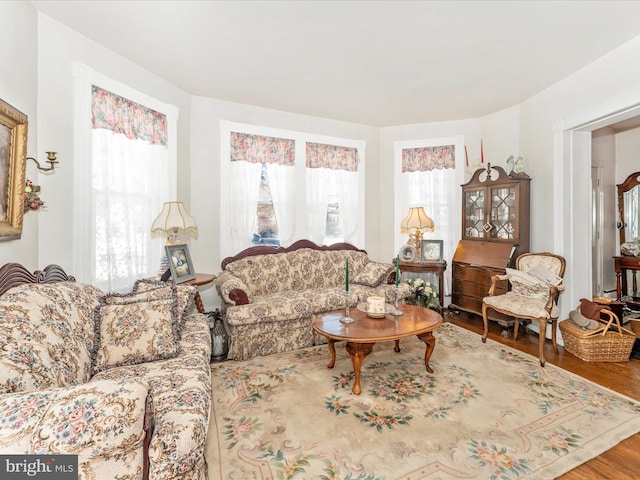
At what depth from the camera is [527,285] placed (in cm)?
325

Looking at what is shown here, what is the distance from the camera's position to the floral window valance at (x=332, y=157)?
4449 mm

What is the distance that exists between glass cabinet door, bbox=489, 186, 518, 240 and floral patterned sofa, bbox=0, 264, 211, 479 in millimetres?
3568

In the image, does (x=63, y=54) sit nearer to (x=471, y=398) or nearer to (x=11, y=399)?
(x=11, y=399)

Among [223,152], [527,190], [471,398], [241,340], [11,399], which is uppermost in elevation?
[223,152]

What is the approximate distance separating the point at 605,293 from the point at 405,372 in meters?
4.02

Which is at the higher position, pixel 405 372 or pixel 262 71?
pixel 262 71

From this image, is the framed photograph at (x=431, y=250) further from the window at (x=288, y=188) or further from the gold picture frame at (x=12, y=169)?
the gold picture frame at (x=12, y=169)

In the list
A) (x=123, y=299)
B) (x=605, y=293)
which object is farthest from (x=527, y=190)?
(x=123, y=299)

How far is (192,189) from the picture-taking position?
3734 mm

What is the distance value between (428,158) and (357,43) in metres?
2.51

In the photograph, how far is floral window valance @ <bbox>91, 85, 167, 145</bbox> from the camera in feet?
8.74

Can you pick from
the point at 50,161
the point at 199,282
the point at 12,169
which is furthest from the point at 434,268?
the point at 12,169

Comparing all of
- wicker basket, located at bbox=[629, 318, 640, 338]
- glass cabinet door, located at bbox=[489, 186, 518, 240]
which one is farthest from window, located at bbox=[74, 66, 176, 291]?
wicker basket, located at bbox=[629, 318, 640, 338]

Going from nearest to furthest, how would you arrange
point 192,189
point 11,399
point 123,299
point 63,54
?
point 11,399, point 123,299, point 63,54, point 192,189
